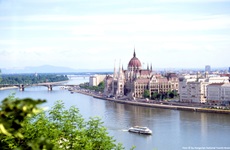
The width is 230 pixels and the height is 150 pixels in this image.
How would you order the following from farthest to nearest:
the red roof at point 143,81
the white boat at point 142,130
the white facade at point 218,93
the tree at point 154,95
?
the red roof at point 143,81, the tree at point 154,95, the white facade at point 218,93, the white boat at point 142,130

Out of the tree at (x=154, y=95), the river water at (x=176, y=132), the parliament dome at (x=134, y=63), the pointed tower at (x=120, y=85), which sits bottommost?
the river water at (x=176, y=132)

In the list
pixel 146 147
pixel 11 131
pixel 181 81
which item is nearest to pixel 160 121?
pixel 146 147

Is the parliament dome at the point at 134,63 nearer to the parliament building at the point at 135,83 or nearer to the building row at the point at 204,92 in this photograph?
the parliament building at the point at 135,83

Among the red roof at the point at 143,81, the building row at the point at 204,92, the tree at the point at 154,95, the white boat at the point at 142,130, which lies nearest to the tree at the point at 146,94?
the tree at the point at 154,95

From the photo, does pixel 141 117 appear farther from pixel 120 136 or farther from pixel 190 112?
pixel 120 136

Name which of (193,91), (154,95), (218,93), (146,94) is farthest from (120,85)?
(218,93)

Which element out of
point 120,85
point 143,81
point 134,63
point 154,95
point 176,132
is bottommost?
point 176,132

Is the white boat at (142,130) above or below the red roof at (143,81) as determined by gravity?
below

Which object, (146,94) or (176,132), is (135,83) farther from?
(176,132)

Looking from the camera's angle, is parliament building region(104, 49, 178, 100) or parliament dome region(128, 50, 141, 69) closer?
parliament building region(104, 49, 178, 100)

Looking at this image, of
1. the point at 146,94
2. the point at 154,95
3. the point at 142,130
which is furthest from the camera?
the point at 146,94

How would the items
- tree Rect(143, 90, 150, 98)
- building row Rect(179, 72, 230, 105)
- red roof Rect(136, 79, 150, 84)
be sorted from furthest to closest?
red roof Rect(136, 79, 150, 84) < tree Rect(143, 90, 150, 98) < building row Rect(179, 72, 230, 105)

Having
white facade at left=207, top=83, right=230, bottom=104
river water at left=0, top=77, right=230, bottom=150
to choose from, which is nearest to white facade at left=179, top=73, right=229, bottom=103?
white facade at left=207, top=83, right=230, bottom=104

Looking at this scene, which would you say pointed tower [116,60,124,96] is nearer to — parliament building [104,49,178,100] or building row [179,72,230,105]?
parliament building [104,49,178,100]
